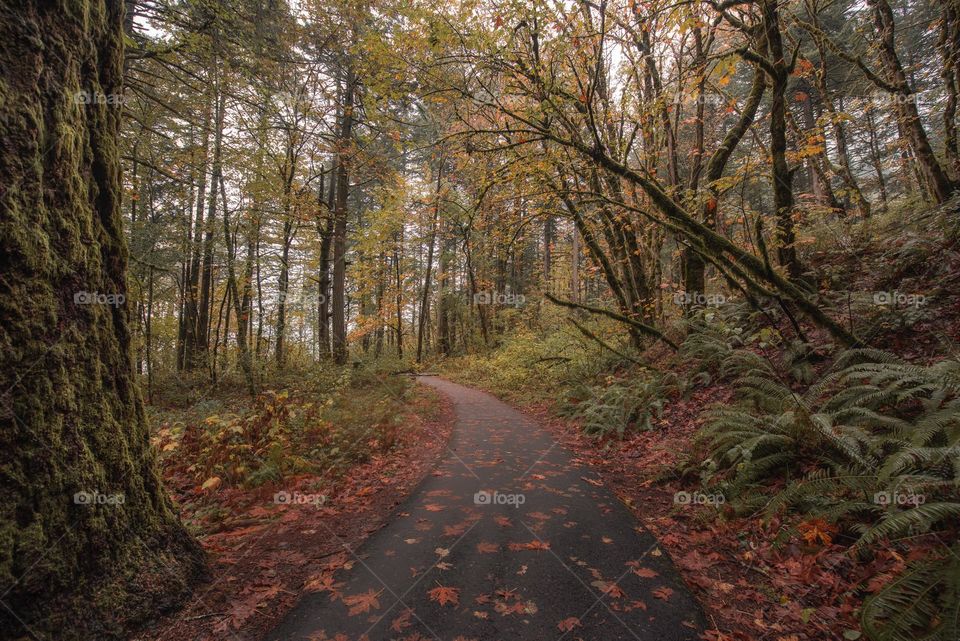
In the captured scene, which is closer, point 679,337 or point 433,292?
point 679,337

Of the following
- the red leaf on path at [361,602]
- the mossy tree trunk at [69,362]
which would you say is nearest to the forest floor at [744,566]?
the red leaf on path at [361,602]

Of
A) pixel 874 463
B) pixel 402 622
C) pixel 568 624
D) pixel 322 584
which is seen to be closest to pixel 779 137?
pixel 874 463

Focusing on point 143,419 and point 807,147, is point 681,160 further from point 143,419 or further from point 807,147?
point 143,419

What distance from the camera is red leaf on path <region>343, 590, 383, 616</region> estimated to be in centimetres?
283

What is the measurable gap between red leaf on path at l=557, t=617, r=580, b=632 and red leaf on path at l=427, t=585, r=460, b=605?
2.53 feet

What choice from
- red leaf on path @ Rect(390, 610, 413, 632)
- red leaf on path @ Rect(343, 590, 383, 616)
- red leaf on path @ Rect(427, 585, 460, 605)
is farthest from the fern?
red leaf on path @ Rect(343, 590, 383, 616)

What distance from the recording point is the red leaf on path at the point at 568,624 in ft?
8.65

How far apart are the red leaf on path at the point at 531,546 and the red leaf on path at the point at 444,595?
0.83 metres

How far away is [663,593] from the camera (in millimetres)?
3004

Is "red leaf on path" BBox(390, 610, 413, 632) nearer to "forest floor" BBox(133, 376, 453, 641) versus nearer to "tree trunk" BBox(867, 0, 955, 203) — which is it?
"forest floor" BBox(133, 376, 453, 641)

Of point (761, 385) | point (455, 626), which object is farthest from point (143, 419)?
point (761, 385)

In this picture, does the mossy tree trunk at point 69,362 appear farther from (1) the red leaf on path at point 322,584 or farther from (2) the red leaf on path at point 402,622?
(2) the red leaf on path at point 402,622

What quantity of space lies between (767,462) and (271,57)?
9361mm

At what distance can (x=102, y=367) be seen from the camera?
2.77m
